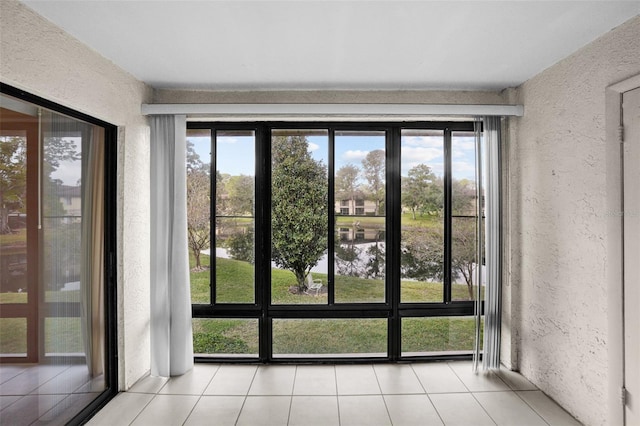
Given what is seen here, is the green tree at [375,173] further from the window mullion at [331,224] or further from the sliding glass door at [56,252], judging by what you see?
the sliding glass door at [56,252]

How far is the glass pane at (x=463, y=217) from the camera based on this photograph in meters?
3.27

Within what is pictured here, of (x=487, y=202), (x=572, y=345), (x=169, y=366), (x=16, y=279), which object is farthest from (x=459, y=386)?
(x=16, y=279)

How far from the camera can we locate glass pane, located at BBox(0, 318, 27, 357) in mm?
1833

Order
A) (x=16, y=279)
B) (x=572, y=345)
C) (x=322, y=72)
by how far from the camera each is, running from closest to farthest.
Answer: (x=16, y=279) < (x=572, y=345) < (x=322, y=72)

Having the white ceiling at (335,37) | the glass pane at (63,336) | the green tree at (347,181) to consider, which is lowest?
the glass pane at (63,336)

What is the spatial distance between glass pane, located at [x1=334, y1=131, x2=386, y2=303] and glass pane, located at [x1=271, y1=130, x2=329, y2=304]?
14cm

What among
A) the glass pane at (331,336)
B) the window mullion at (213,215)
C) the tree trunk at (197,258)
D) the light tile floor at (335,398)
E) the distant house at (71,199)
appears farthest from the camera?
the glass pane at (331,336)

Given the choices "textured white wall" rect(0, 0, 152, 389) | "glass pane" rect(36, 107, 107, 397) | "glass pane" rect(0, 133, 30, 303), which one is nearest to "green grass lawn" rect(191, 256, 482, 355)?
"textured white wall" rect(0, 0, 152, 389)

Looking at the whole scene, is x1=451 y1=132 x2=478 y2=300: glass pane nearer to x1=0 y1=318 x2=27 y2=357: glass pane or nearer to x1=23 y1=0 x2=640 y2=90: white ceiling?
x1=23 y1=0 x2=640 y2=90: white ceiling

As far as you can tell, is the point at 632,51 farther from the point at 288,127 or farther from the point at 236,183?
the point at 236,183

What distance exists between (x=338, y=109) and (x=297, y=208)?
0.98 metres

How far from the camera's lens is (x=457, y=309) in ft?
10.6

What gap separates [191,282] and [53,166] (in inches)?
60.8

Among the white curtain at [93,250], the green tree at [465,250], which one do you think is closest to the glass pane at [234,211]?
the white curtain at [93,250]
